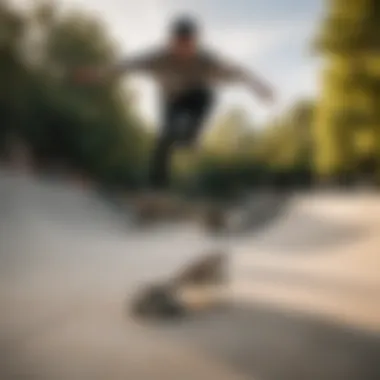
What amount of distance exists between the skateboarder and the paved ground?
0.16 metres

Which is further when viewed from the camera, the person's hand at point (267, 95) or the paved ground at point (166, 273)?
the person's hand at point (267, 95)

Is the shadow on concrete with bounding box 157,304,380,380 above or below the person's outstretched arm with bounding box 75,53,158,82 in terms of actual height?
below

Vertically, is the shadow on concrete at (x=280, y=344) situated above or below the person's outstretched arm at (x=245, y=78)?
below

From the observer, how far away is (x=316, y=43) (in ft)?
4.39

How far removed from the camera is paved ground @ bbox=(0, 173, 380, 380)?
1.22 metres

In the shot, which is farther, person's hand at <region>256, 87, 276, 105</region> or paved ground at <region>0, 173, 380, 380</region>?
person's hand at <region>256, 87, 276, 105</region>

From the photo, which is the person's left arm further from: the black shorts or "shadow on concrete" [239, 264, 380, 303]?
"shadow on concrete" [239, 264, 380, 303]

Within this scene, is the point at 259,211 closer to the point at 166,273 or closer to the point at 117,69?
the point at 166,273

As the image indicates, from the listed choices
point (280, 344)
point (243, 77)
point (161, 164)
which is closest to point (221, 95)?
point (243, 77)

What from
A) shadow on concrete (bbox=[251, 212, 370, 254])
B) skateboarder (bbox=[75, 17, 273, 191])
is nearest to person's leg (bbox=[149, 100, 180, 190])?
skateboarder (bbox=[75, 17, 273, 191])

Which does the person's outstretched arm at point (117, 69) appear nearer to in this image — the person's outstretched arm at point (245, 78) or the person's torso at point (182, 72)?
the person's torso at point (182, 72)

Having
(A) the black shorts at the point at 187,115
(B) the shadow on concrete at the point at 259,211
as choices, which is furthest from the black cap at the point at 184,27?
(B) the shadow on concrete at the point at 259,211

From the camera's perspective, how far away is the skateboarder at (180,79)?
1.30 m

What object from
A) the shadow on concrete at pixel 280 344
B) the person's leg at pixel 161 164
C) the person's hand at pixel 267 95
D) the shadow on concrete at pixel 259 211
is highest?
the person's hand at pixel 267 95
